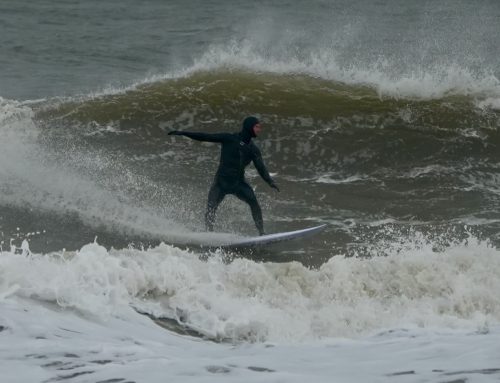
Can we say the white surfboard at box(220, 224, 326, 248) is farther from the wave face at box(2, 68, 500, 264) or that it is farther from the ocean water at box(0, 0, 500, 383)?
the wave face at box(2, 68, 500, 264)

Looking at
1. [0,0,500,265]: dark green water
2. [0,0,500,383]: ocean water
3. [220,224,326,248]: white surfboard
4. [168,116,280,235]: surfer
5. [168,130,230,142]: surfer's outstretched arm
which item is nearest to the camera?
[0,0,500,383]: ocean water

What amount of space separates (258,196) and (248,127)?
2600mm

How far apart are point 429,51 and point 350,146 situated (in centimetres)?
800

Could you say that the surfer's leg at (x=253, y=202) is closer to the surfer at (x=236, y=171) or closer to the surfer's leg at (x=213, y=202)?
the surfer at (x=236, y=171)

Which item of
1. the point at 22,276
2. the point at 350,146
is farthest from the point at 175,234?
the point at 350,146

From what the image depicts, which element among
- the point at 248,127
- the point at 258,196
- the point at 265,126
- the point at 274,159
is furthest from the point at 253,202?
the point at 265,126

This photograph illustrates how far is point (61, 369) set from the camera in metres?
6.58

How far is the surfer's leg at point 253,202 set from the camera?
39.0ft

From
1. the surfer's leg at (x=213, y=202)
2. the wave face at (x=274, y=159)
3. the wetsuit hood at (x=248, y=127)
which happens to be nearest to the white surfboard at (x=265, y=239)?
the wave face at (x=274, y=159)

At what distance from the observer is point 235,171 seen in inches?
471

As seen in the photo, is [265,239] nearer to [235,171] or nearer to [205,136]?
[235,171]

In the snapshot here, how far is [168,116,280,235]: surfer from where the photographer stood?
11.8 meters

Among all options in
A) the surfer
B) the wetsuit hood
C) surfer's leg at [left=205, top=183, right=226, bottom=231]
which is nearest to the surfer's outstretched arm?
the surfer

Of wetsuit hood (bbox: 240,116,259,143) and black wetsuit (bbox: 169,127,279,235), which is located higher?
wetsuit hood (bbox: 240,116,259,143)
